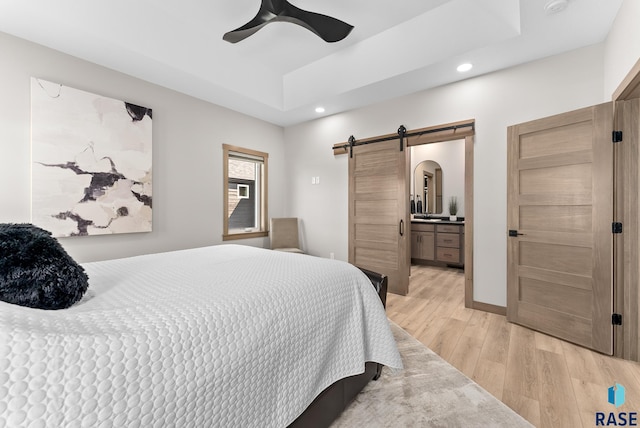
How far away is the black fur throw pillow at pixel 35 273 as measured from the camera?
864mm

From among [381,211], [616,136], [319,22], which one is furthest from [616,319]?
[319,22]

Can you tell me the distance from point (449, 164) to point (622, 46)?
3.60 m

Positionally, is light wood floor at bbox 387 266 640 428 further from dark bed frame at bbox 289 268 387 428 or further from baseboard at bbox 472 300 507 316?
dark bed frame at bbox 289 268 387 428

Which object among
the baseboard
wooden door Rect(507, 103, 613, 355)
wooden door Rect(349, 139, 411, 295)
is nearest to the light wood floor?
the baseboard

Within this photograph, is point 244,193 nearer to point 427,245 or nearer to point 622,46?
point 427,245

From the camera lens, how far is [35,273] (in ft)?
2.97

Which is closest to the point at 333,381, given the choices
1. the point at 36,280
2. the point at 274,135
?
the point at 36,280

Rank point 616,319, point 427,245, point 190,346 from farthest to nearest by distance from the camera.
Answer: point 427,245, point 616,319, point 190,346

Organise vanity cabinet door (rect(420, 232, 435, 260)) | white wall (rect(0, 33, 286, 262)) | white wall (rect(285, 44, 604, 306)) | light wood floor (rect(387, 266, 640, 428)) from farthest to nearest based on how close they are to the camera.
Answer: vanity cabinet door (rect(420, 232, 435, 260))
white wall (rect(285, 44, 604, 306))
white wall (rect(0, 33, 286, 262))
light wood floor (rect(387, 266, 640, 428))

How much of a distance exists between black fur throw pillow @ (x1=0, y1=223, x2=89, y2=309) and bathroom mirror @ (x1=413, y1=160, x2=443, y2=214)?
227 inches

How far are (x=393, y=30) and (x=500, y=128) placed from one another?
153cm

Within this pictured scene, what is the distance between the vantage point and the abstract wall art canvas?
2.35 m

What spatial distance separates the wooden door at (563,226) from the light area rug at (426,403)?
1.27m

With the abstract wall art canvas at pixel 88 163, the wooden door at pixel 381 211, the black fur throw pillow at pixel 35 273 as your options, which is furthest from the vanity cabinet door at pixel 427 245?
the black fur throw pillow at pixel 35 273
